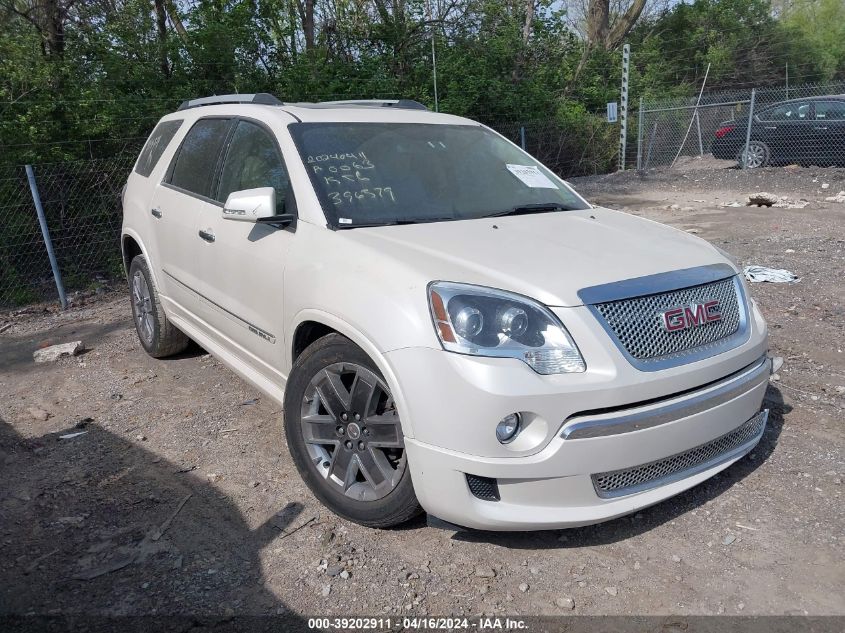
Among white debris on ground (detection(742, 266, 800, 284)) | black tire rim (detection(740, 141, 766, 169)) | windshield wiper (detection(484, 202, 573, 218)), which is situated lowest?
white debris on ground (detection(742, 266, 800, 284))

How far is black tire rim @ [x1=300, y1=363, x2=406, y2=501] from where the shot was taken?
9.70 ft

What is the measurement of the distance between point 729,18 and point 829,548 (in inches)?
1312

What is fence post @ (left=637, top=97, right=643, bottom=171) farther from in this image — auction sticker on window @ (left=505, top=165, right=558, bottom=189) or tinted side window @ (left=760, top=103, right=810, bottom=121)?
auction sticker on window @ (left=505, top=165, right=558, bottom=189)

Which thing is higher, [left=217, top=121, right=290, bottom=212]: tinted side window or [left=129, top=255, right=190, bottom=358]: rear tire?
[left=217, top=121, right=290, bottom=212]: tinted side window

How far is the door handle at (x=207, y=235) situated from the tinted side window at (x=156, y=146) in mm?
1274

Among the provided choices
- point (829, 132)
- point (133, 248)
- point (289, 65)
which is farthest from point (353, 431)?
point (829, 132)

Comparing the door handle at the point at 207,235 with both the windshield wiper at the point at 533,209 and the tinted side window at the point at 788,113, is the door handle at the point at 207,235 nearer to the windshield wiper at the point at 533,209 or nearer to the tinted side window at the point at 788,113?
the windshield wiper at the point at 533,209

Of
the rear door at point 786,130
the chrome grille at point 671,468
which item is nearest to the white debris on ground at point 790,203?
the rear door at point 786,130

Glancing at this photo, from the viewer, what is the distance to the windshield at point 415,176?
3.56 metres

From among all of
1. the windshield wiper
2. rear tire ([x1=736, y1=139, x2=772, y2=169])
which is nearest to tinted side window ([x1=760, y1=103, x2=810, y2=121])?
rear tire ([x1=736, y1=139, x2=772, y2=169])

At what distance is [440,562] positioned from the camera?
2955 millimetres

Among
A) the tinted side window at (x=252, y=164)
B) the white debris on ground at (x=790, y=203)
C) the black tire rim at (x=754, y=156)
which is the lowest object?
the white debris on ground at (x=790, y=203)

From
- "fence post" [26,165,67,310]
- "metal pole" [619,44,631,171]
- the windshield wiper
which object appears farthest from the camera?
"metal pole" [619,44,631,171]

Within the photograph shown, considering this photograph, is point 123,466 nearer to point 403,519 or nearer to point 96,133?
point 403,519
